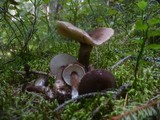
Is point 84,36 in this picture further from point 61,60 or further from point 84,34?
point 61,60

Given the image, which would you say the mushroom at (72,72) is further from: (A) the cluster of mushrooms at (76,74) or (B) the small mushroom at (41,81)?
(B) the small mushroom at (41,81)

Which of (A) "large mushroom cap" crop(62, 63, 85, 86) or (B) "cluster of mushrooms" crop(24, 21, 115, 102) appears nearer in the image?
(B) "cluster of mushrooms" crop(24, 21, 115, 102)

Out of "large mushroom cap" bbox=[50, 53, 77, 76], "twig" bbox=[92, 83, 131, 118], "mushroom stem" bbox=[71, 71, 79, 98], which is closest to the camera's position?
"twig" bbox=[92, 83, 131, 118]

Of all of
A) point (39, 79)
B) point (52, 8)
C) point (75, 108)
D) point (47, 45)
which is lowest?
point (75, 108)

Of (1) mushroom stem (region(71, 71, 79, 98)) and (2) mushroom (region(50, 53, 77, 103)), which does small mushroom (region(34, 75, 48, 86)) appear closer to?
(2) mushroom (region(50, 53, 77, 103))

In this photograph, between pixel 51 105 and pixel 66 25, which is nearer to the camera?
pixel 51 105

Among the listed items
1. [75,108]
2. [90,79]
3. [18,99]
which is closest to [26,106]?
[18,99]

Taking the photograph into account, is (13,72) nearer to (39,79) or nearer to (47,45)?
(39,79)

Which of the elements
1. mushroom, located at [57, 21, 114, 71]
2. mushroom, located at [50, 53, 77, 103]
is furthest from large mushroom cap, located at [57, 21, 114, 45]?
mushroom, located at [50, 53, 77, 103]
